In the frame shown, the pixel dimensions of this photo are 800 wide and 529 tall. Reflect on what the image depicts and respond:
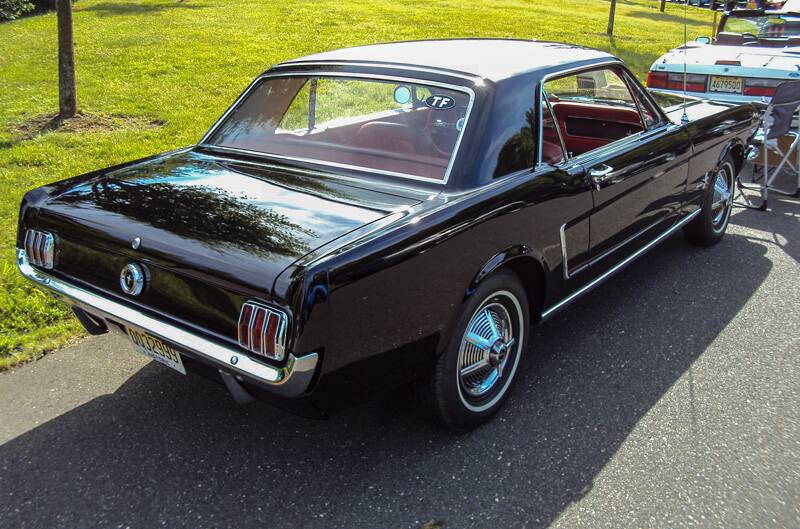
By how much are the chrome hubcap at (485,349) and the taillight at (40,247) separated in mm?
1782

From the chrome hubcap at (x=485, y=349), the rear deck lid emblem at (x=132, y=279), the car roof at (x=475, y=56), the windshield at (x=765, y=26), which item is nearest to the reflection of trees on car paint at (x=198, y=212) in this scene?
the rear deck lid emblem at (x=132, y=279)

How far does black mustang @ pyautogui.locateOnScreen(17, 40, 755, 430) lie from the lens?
2371 millimetres

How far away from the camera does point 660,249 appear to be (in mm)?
5324

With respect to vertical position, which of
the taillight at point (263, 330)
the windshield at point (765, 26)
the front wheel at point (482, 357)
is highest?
the windshield at point (765, 26)

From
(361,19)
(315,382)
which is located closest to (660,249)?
(315,382)

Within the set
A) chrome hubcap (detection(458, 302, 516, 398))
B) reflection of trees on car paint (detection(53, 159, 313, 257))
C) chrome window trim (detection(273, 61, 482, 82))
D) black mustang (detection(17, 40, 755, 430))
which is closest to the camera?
black mustang (detection(17, 40, 755, 430))

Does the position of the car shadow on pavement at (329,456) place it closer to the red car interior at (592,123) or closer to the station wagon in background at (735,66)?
the red car interior at (592,123)

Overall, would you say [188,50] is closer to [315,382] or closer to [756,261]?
[756,261]

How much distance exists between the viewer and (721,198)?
5238 millimetres

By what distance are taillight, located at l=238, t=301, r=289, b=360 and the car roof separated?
1.59 metres

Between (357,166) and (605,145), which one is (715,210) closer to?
(605,145)

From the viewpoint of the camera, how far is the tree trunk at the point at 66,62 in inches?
298

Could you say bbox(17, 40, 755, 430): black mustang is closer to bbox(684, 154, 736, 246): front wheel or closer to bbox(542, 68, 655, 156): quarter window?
bbox(542, 68, 655, 156): quarter window

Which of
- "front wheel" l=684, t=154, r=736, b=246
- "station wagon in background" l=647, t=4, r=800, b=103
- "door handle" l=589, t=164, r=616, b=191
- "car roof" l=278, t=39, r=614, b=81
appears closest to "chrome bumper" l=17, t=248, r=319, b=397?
"car roof" l=278, t=39, r=614, b=81
